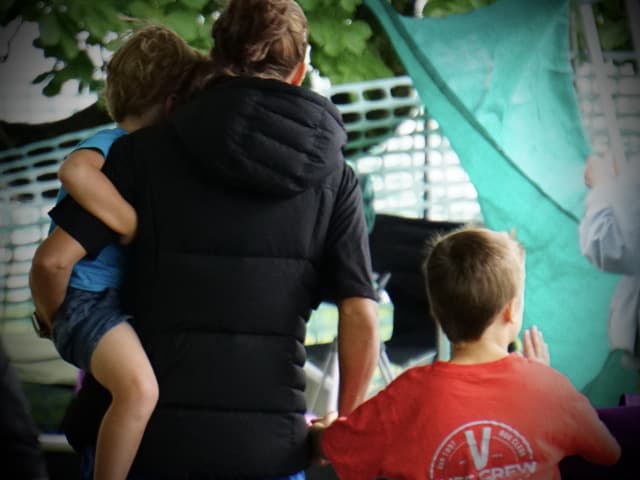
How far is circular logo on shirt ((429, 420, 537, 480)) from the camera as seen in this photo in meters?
1.53

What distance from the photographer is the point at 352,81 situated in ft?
10.7

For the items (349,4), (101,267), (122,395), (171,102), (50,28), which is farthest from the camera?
(349,4)

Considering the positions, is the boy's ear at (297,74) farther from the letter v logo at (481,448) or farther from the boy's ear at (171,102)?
the letter v logo at (481,448)

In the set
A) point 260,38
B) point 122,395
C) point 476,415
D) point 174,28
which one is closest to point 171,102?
point 260,38

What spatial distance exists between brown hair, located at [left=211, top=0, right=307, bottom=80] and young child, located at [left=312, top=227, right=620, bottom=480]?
494mm

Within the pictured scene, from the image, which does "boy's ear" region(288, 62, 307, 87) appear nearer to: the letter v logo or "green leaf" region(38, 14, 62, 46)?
the letter v logo

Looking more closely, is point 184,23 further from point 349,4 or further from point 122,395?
point 122,395

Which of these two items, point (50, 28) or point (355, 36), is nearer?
point (50, 28)

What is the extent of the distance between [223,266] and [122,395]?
0.86ft

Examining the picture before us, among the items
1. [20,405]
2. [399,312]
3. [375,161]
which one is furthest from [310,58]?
[20,405]

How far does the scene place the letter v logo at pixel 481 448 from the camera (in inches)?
60.2

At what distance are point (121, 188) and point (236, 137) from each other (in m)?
0.21

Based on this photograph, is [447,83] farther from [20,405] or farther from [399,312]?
[20,405]

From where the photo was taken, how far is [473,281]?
1655mm
